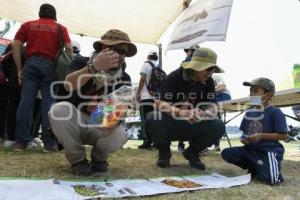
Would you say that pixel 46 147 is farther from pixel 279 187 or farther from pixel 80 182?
pixel 279 187

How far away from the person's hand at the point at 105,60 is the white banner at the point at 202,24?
A: 1.64 m

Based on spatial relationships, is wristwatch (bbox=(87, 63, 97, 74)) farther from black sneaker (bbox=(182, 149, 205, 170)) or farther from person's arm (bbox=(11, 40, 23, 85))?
person's arm (bbox=(11, 40, 23, 85))

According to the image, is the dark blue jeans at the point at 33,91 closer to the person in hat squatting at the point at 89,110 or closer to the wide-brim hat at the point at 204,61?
the person in hat squatting at the point at 89,110

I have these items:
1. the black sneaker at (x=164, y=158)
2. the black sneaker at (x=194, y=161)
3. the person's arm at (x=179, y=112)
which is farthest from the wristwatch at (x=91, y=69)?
the black sneaker at (x=194, y=161)

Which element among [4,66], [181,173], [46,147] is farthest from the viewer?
[4,66]

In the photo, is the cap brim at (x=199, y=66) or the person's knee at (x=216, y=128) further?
the person's knee at (x=216, y=128)

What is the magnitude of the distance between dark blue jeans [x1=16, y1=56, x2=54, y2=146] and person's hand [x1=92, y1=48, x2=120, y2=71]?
1.47m

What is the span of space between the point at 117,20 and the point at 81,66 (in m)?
3.53

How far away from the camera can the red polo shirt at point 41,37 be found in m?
3.34

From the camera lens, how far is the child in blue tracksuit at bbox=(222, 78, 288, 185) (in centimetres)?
247

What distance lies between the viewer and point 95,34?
5.89 m

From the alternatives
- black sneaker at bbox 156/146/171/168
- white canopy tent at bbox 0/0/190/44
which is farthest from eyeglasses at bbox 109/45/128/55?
white canopy tent at bbox 0/0/190/44

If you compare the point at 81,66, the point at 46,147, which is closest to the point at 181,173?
the point at 81,66

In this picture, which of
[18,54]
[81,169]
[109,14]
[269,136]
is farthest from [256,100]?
[109,14]
